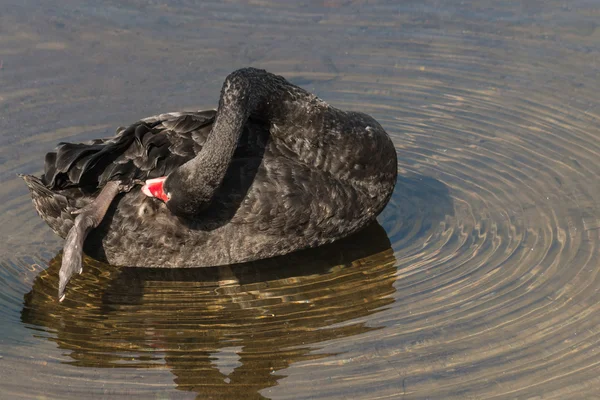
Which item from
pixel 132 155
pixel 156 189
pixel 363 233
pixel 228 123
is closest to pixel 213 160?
pixel 228 123

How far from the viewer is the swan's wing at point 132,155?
307 inches

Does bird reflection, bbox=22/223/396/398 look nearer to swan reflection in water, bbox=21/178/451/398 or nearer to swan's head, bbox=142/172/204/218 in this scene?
swan reflection in water, bbox=21/178/451/398

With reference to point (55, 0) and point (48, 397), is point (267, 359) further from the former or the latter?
point (55, 0)

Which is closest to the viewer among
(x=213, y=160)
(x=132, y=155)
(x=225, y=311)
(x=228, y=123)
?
(x=213, y=160)

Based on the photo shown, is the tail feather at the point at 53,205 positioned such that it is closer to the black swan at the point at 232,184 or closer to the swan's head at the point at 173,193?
the black swan at the point at 232,184

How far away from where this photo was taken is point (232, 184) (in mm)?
7945

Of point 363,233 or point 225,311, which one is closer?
point 225,311

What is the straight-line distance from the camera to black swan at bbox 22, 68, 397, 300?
7789 millimetres

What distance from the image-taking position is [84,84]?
1073cm

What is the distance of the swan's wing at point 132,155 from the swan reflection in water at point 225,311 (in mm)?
838

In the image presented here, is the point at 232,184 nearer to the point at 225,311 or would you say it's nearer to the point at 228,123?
the point at 228,123

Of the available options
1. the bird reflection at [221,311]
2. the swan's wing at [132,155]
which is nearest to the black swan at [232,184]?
the swan's wing at [132,155]

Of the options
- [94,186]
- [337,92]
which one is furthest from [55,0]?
[94,186]

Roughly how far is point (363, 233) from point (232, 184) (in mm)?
1371
